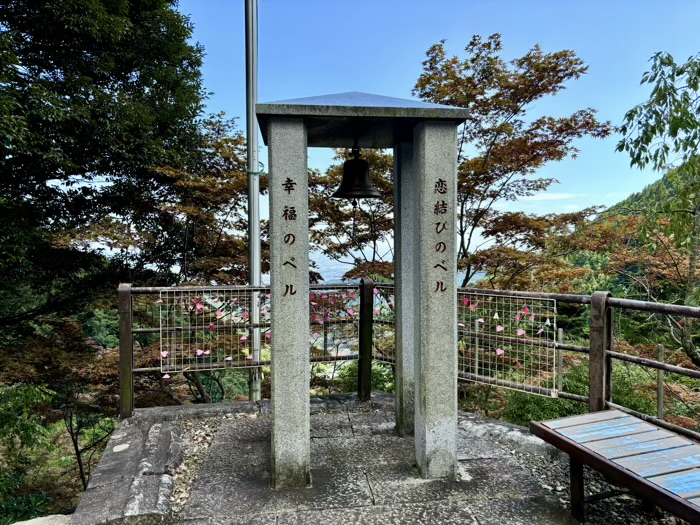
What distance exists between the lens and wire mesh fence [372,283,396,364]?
15.0 feet

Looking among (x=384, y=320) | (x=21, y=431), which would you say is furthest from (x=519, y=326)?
(x=21, y=431)

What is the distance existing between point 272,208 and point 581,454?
2.16m

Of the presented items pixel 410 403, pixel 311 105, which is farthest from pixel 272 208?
pixel 410 403

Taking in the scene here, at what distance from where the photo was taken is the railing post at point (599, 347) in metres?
3.08

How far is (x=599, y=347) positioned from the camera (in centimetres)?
309

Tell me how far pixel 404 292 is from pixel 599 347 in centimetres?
146

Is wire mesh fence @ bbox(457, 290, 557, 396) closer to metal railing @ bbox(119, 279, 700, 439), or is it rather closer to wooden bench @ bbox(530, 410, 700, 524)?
metal railing @ bbox(119, 279, 700, 439)

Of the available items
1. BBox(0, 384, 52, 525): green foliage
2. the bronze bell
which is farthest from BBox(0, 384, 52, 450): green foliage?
the bronze bell

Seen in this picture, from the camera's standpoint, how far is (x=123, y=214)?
744 cm

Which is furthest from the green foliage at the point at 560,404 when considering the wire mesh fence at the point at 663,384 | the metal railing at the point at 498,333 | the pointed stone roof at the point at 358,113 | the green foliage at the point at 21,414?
the green foliage at the point at 21,414

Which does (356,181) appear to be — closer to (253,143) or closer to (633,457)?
(253,143)

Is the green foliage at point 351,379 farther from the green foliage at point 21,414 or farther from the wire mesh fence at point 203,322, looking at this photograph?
the green foliage at point 21,414

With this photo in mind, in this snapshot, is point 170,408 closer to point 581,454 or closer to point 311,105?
point 311,105

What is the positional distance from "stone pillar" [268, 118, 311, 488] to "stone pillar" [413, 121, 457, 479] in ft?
2.46
